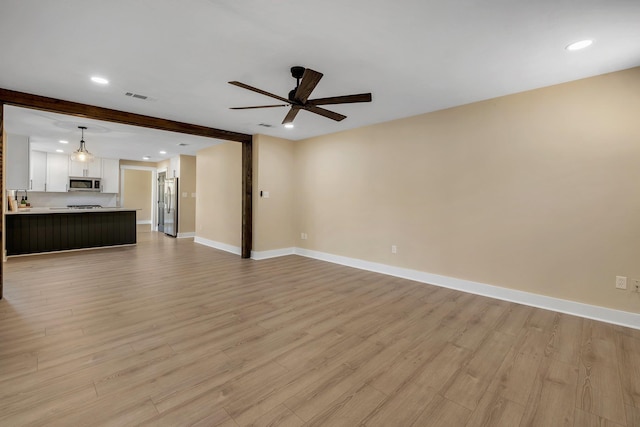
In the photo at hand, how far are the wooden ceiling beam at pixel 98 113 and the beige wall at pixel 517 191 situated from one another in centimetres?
290

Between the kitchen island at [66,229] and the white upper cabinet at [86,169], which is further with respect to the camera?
the white upper cabinet at [86,169]

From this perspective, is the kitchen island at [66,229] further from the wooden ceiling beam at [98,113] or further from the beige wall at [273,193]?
the beige wall at [273,193]

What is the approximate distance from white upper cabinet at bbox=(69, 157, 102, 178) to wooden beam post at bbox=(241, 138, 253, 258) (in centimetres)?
583

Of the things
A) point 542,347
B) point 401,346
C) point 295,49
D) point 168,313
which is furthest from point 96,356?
point 542,347

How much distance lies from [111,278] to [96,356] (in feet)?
8.36

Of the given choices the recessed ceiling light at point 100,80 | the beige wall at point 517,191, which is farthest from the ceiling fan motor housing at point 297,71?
the beige wall at point 517,191

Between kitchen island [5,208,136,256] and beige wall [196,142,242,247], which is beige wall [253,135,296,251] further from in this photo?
kitchen island [5,208,136,256]

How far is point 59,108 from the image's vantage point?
12.5 feet

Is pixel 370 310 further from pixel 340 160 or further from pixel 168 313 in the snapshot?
pixel 340 160

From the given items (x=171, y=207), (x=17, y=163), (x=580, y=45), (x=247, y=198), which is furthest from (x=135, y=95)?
(x=171, y=207)

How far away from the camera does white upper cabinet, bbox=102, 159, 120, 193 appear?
29.0 ft

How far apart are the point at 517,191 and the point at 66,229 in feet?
28.4

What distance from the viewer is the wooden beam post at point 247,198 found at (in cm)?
589

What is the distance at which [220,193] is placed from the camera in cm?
709
